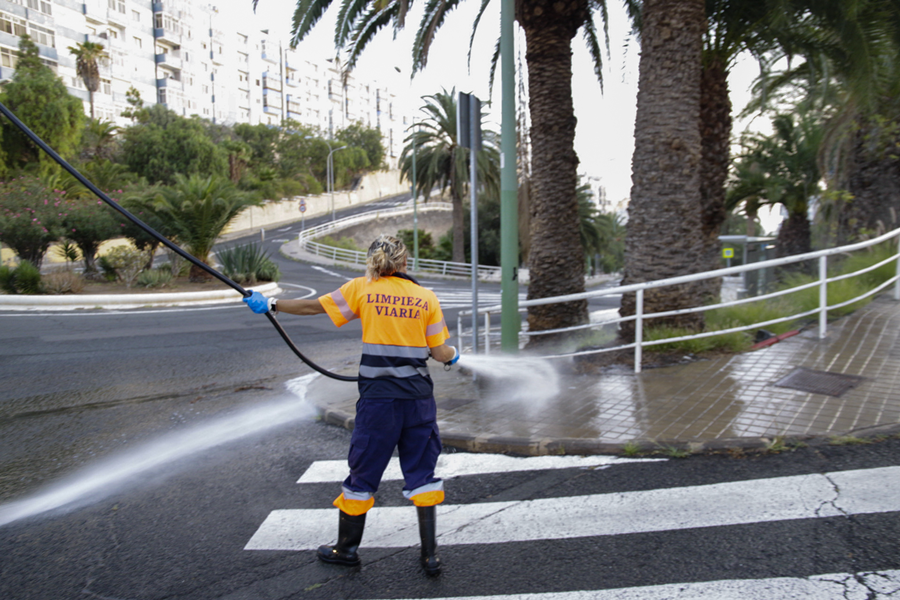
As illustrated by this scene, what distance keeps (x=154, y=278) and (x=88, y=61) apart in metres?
39.4

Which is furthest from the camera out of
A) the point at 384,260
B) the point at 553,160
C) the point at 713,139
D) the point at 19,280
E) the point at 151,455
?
the point at 19,280

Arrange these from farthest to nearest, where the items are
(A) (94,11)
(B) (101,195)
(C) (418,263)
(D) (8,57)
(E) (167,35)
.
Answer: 1. (E) (167,35)
2. (A) (94,11)
3. (D) (8,57)
4. (C) (418,263)
5. (B) (101,195)

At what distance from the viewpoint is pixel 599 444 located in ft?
15.5

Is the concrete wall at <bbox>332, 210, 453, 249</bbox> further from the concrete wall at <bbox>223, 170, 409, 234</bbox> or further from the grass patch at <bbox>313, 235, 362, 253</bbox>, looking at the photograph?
the grass patch at <bbox>313, 235, 362, 253</bbox>

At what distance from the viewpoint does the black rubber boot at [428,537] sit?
10.3 ft

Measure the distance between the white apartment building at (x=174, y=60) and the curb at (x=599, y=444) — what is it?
32997mm

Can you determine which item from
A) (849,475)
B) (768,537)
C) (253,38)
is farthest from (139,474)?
(253,38)

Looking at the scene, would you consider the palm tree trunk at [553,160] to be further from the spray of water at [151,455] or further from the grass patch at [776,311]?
the spray of water at [151,455]

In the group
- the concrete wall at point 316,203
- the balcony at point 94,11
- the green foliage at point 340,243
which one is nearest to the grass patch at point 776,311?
the concrete wall at point 316,203

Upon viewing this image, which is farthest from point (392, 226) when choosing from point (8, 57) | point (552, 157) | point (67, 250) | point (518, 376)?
point (518, 376)

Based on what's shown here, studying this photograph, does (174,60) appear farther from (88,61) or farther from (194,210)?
(194,210)

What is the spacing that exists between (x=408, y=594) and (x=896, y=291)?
9519mm

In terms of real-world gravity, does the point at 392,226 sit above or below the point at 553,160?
above

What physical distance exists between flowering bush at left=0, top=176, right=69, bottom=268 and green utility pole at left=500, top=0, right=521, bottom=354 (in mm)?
16666
